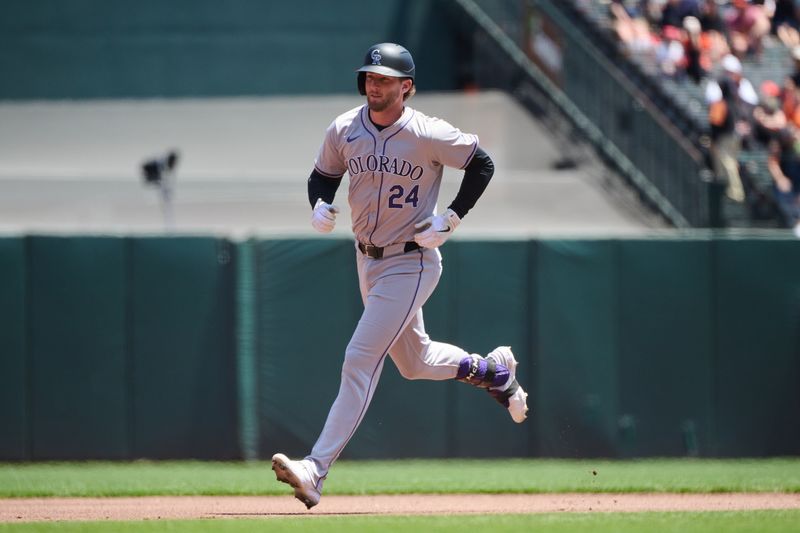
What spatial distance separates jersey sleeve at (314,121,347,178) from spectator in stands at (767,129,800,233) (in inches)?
342

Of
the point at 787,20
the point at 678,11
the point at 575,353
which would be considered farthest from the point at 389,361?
the point at 787,20

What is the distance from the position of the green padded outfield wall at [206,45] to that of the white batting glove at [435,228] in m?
11.1

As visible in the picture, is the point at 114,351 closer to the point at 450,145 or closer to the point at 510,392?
the point at 510,392

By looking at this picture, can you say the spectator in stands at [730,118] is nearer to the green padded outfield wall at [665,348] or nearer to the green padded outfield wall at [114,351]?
the green padded outfield wall at [665,348]

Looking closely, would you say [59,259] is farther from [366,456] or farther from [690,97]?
[690,97]

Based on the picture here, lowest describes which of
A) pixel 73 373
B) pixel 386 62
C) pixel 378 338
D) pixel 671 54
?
pixel 73 373

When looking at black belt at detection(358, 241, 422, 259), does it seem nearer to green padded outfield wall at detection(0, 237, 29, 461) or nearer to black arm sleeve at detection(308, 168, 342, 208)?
black arm sleeve at detection(308, 168, 342, 208)

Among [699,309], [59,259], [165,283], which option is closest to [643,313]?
[699,309]

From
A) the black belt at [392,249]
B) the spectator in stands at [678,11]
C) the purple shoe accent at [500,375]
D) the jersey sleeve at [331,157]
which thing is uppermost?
the jersey sleeve at [331,157]

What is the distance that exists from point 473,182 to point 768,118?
31.3ft

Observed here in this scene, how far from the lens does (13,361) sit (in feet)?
34.6

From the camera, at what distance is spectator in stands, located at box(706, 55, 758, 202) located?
1453 cm

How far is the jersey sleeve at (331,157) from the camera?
699 cm

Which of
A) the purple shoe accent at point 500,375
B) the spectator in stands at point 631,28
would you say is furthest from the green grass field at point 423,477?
the spectator in stands at point 631,28
